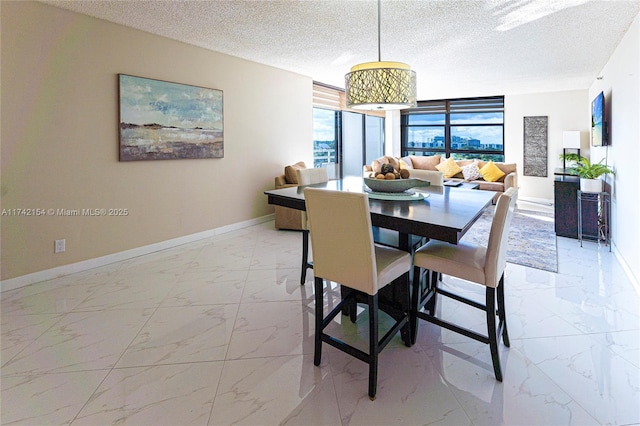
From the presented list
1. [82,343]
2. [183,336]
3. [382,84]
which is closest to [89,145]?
[82,343]

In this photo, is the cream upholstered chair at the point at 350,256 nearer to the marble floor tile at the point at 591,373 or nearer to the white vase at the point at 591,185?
the marble floor tile at the point at 591,373

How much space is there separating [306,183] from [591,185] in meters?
3.51

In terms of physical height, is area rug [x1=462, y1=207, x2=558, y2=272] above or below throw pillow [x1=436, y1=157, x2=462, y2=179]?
below

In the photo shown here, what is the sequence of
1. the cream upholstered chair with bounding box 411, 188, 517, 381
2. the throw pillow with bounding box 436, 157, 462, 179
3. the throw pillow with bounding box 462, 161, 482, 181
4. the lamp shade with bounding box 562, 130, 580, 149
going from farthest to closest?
the throw pillow with bounding box 436, 157, 462, 179, the throw pillow with bounding box 462, 161, 482, 181, the lamp shade with bounding box 562, 130, 580, 149, the cream upholstered chair with bounding box 411, 188, 517, 381

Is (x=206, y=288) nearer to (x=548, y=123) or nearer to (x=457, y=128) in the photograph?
Result: (x=548, y=123)

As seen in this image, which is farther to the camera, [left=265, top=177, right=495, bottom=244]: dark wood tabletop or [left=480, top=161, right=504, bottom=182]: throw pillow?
[left=480, top=161, right=504, bottom=182]: throw pillow

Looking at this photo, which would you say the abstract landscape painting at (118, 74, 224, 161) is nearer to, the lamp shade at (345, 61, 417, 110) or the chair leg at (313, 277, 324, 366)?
the lamp shade at (345, 61, 417, 110)

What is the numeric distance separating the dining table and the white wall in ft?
5.47

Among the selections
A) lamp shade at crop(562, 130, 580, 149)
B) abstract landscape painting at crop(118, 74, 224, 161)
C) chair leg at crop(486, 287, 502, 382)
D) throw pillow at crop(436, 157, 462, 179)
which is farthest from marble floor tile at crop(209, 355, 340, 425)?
lamp shade at crop(562, 130, 580, 149)

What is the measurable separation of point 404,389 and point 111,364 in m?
1.65

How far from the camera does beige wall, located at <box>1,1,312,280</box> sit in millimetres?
3039

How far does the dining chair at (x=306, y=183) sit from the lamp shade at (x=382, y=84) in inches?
38.3

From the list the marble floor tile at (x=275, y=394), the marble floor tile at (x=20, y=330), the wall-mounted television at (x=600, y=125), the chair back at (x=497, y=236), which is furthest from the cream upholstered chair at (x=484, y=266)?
the wall-mounted television at (x=600, y=125)

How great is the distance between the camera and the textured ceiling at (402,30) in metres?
3.11
